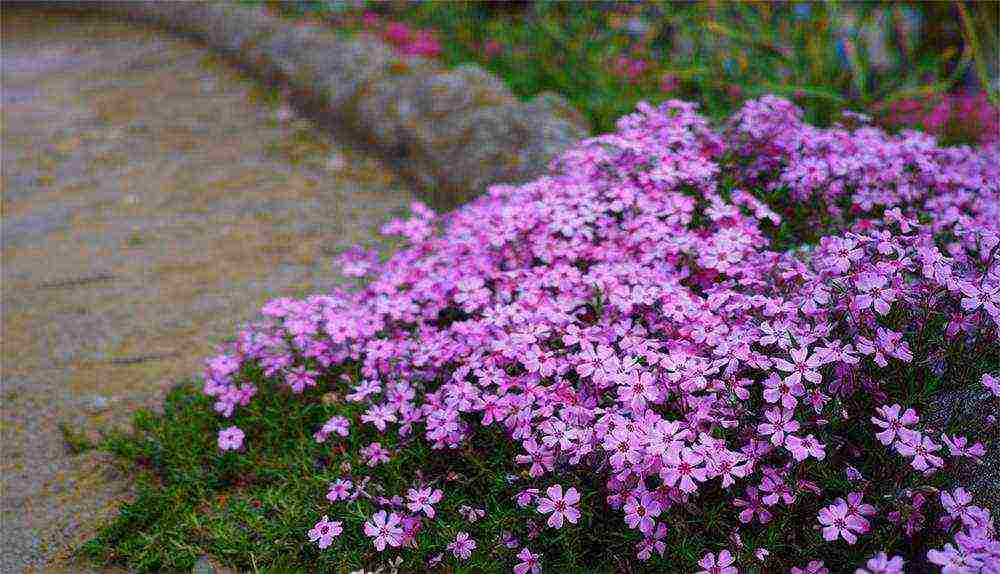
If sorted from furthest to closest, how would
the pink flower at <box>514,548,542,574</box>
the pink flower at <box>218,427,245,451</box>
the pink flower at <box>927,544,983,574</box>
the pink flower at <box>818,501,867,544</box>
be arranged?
the pink flower at <box>218,427,245,451</box>, the pink flower at <box>514,548,542,574</box>, the pink flower at <box>818,501,867,544</box>, the pink flower at <box>927,544,983,574</box>

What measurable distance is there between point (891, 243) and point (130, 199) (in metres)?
4.46

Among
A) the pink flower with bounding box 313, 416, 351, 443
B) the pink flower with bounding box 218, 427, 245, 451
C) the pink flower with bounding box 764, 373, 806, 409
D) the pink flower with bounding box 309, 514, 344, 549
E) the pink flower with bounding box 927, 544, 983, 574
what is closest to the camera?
the pink flower with bounding box 927, 544, 983, 574

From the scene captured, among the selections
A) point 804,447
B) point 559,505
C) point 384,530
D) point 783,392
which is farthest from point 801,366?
point 384,530

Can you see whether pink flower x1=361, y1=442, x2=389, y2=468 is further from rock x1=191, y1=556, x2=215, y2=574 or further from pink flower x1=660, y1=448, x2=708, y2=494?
pink flower x1=660, y1=448, x2=708, y2=494

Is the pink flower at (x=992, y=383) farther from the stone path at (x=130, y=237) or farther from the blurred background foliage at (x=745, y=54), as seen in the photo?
the blurred background foliage at (x=745, y=54)

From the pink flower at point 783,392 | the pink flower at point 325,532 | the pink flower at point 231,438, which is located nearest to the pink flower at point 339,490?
the pink flower at point 325,532

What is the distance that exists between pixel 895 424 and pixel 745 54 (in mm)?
4036

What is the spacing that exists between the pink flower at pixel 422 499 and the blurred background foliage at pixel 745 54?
3075mm

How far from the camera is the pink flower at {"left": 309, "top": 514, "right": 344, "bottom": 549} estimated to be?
216cm

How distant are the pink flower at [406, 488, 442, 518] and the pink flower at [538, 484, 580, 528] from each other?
0.31 metres

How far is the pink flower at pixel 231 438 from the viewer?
8.61 ft

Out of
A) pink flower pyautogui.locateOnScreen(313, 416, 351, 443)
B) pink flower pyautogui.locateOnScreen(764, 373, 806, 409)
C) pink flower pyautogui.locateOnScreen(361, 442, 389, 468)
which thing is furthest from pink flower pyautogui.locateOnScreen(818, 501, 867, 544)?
pink flower pyautogui.locateOnScreen(313, 416, 351, 443)

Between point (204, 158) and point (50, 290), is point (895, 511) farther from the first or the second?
point (204, 158)

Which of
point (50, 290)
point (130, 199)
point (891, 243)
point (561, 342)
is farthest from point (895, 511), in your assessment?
point (130, 199)
